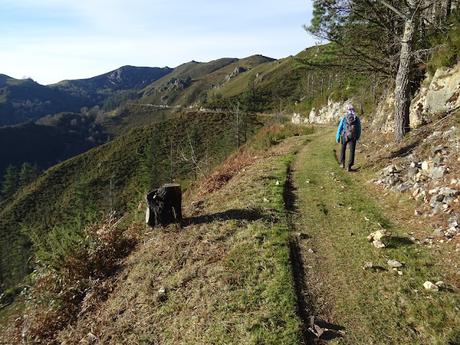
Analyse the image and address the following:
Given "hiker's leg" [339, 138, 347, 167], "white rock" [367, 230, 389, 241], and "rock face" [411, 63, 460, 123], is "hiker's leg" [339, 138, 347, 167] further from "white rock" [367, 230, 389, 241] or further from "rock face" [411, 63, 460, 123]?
"white rock" [367, 230, 389, 241]

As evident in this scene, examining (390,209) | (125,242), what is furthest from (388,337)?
(125,242)

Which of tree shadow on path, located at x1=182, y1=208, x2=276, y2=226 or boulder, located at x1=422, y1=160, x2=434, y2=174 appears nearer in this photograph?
tree shadow on path, located at x1=182, y1=208, x2=276, y2=226

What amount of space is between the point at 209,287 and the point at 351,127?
29.8 ft

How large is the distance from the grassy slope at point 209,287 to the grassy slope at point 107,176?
65.5 metres

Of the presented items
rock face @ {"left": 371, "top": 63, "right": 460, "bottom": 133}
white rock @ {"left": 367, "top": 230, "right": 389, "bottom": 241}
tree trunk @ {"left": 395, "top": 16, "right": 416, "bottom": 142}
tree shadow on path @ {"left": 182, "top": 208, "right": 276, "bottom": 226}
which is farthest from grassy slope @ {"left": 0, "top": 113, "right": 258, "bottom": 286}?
white rock @ {"left": 367, "top": 230, "right": 389, "bottom": 241}

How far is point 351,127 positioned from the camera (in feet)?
45.2

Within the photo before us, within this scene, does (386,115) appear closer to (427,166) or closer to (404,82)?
(404,82)

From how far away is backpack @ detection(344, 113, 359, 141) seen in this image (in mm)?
13703

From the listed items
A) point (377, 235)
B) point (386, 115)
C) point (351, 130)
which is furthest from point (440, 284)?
point (386, 115)

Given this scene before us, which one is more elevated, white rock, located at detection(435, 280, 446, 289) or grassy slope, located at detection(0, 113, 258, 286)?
white rock, located at detection(435, 280, 446, 289)

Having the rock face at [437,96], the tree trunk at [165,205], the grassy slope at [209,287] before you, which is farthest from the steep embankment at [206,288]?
the rock face at [437,96]

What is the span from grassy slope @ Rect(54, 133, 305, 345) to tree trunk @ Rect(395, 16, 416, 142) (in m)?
6.90

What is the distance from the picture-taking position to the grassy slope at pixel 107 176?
7994 cm

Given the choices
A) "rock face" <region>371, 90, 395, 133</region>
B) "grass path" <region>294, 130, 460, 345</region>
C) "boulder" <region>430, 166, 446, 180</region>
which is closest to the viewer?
"grass path" <region>294, 130, 460, 345</region>
